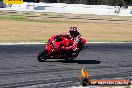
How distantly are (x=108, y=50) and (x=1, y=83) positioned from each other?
13606 mm

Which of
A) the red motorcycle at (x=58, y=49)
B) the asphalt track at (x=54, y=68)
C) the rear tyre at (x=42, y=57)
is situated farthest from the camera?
the rear tyre at (x=42, y=57)

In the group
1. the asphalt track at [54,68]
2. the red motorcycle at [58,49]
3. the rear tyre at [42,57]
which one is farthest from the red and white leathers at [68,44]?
the rear tyre at [42,57]

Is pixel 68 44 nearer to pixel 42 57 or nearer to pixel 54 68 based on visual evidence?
pixel 42 57

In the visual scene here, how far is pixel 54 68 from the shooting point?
18.1 metres

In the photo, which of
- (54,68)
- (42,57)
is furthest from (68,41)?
(54,68)

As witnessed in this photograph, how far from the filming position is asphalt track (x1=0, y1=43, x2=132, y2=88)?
1472cm

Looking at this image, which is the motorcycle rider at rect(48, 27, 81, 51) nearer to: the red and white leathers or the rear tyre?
the red and white leathers

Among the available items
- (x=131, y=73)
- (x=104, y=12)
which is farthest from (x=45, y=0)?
(x=131, y=73)

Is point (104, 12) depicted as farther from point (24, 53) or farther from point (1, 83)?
point (1, 83)

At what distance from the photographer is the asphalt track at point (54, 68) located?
1472cm

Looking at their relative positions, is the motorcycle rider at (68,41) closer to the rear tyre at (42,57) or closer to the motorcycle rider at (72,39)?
the motorcycle rider at (72,39)

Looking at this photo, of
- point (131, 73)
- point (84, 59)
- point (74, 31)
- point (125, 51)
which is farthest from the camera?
point (125, 51)

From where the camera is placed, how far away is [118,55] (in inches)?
953

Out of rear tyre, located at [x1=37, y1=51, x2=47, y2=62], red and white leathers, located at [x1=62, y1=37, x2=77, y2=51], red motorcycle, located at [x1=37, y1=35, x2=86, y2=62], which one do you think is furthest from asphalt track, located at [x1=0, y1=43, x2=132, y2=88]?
red and white leathers, located at [x1=62, y1=37, x2=77, y2=51]
